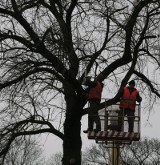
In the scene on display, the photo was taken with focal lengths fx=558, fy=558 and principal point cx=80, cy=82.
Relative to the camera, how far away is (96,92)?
15.4 meters

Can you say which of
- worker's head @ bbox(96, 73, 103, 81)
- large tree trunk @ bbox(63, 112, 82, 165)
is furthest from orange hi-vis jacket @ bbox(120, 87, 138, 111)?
large tree trunk @ bbox(63, 112, 82, 165)

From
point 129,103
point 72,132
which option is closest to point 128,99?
point 129,103

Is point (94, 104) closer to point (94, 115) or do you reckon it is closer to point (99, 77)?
point (94, 115)

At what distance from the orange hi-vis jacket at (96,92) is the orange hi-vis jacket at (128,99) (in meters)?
0.69

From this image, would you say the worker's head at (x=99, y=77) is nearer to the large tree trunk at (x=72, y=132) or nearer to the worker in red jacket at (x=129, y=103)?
the worker in red jacket at (x=129, y=103)

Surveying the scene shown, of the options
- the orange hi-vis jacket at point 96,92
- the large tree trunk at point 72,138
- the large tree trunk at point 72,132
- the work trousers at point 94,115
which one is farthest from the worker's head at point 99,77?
the large tree trunk at point 72,138

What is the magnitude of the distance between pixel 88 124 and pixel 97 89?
104 cm

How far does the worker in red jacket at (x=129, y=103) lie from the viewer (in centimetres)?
1547

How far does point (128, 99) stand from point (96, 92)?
3.03 feet

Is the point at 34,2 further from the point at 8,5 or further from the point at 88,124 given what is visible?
the point at 88,124

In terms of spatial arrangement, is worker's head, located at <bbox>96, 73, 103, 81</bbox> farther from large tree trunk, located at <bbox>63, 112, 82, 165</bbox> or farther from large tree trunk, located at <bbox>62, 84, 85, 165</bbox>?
large tree trunk, located at <bbox>63, 112, 82, 165</bbox>

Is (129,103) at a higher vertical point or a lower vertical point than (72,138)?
higher

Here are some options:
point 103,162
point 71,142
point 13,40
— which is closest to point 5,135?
point 71,142

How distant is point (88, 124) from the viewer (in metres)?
15.5
